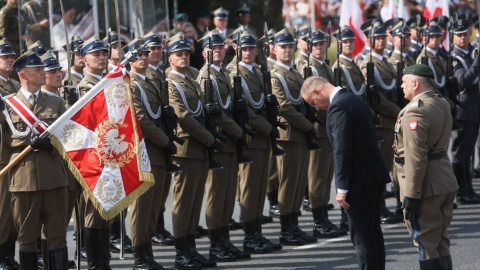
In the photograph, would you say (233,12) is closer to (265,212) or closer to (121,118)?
(265,212)

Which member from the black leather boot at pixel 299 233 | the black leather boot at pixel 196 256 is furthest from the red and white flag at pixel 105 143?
the black leather boot at pixel 299 233

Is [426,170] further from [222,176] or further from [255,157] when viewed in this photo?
[255,157]

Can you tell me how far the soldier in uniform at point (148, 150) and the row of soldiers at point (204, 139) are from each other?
0.01 m

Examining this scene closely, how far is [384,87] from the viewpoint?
1436cm

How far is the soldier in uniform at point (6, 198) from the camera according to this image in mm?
10711

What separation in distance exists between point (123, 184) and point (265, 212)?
16.5 ft

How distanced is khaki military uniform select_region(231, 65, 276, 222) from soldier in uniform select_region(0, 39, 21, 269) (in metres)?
2.30

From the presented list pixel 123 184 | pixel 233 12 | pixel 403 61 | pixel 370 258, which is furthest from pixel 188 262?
pixel 233 12

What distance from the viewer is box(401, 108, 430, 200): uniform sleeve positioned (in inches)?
374

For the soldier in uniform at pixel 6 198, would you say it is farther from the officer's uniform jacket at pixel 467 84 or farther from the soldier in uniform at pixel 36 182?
the officer's uniform jacket at pixel 467 84

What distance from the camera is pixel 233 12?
885 inches

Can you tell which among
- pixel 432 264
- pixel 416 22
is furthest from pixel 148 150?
pixel 416 22

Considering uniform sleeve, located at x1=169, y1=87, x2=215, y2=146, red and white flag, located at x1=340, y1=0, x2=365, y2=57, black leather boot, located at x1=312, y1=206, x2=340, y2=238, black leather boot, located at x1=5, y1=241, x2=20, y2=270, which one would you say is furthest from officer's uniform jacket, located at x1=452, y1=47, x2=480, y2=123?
black leather boot, located at x1=5, y1=241, x2=20, y2=270

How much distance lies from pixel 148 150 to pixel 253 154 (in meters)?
1.72
